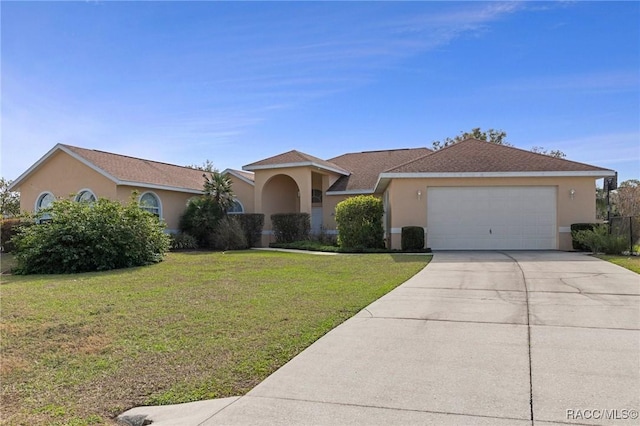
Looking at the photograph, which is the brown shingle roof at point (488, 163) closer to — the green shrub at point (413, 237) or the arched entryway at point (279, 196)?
the green shrub at point (413, 237)

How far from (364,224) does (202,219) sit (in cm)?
923

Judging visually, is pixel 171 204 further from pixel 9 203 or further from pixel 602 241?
pixel 9 203

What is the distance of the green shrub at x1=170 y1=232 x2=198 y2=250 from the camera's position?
22188mm

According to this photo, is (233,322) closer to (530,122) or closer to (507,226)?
(507,226)

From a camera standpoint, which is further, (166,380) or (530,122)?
(530,122)

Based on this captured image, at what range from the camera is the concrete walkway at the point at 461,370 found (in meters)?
3.50

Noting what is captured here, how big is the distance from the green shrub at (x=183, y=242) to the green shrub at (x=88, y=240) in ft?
21.2

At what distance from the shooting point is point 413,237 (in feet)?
56.1

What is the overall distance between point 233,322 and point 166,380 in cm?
202

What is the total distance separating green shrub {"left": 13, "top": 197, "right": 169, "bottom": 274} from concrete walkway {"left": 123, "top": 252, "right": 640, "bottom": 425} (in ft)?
33.1

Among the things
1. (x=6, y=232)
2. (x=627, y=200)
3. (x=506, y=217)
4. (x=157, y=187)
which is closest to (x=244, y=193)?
(x=157, y=187)

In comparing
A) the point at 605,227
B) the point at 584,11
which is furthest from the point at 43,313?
the point at 605,227

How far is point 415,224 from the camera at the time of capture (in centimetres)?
1775

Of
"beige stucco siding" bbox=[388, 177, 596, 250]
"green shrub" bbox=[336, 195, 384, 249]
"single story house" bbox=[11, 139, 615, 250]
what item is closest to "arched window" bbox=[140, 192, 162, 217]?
"single story house" bbox=[11, 139, 615, 250]
